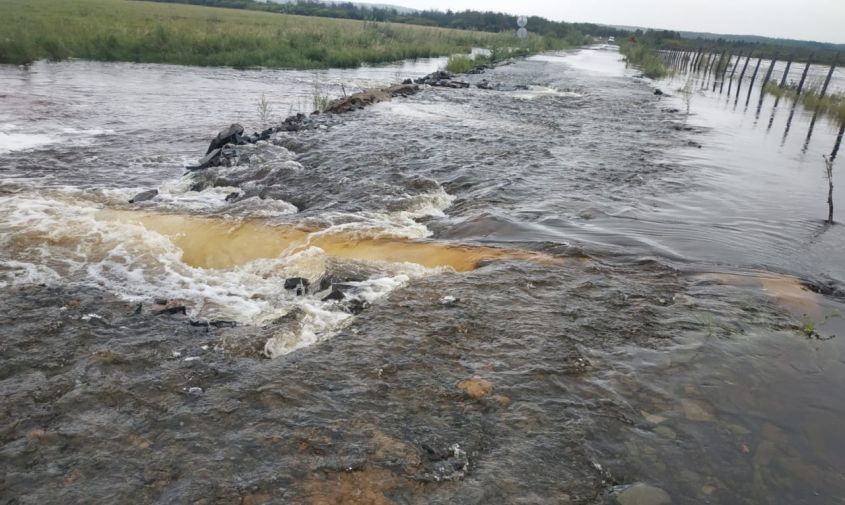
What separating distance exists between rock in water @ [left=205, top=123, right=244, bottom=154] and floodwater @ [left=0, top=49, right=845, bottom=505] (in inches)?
31.8

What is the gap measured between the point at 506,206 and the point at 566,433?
203 inches

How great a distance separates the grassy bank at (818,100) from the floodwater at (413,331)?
12.2m

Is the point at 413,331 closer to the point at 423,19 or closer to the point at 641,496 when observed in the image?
the point at 641,496

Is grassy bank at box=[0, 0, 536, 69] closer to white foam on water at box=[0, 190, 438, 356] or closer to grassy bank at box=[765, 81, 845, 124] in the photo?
white foam on water at box=[0, 190, 438, 356]

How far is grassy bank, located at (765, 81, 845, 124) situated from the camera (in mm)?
19484

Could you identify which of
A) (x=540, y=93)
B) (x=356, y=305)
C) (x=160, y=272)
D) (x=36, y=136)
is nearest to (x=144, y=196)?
(x=160, y=272)

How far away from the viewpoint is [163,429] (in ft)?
10.6

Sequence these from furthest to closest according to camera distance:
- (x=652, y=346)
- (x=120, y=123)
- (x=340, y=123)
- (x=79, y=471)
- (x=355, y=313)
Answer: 1. (x=340, y=123)
2. (x=120, y=123)
3. (x=355, y=313)
4. (x=652, y=346)
5. (x=79, y=471)

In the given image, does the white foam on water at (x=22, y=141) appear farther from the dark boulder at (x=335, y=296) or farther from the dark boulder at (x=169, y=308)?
the dark boulder at (x=335, y=296)

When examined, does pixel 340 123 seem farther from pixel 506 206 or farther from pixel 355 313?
pixel 355 313

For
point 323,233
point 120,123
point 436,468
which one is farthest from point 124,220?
point 120,123

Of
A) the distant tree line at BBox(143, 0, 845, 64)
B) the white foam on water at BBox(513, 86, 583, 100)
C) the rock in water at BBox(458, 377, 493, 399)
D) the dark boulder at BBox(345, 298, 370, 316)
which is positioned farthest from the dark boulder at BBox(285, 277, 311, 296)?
the distant tree line at BBox(143, 0, 845, 64)

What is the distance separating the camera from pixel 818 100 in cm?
2186

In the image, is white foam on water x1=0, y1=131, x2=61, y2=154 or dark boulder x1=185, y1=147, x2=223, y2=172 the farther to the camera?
white foam on water x1=0, y1=131, x2=61, y2=154
